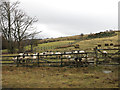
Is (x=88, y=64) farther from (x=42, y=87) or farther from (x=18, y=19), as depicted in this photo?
(x=18, y=19)

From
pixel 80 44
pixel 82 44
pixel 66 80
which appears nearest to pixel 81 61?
pixel 66 80

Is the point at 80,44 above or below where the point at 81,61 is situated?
above

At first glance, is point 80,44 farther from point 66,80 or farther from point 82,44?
point 66,80

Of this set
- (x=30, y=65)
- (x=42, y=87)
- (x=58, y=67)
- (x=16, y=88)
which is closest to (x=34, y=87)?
(x=42, y=87)

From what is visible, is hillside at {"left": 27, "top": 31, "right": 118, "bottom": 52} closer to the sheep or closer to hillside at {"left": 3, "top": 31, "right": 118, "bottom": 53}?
hillside at {"left": 3, "top": 31, "right": 118, "bottom": 53}

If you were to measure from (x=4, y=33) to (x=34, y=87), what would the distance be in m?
30.8

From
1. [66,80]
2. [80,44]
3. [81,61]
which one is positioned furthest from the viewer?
[80,44]

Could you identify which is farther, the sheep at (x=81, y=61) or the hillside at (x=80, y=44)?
the hillside at (x=80, y=44)

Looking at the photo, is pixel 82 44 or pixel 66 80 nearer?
pixel 66 80

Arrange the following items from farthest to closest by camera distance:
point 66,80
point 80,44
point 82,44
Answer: point 80,44, point 82,44, point 66,80

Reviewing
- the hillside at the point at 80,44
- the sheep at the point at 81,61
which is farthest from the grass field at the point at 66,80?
the hillside at the point at 80,44

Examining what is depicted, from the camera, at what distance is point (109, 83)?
8688 millimetres

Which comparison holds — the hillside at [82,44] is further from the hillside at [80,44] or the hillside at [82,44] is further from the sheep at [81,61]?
the sheep at [81,61]

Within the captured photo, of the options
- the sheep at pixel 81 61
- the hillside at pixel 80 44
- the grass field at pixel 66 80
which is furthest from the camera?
the hillside at pixel 80 44
